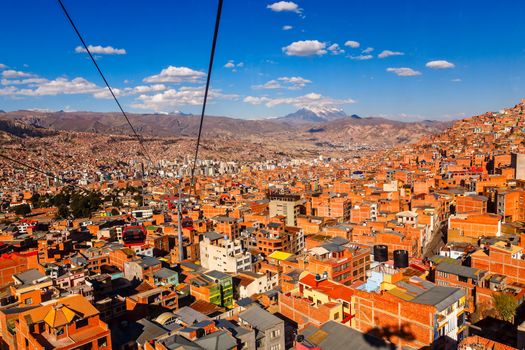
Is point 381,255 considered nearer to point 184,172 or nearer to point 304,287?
point 304,287

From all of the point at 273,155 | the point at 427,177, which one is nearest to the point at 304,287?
the point at 427,177

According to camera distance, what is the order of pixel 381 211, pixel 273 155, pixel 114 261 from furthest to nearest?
1. pixel 273 155
2. pixel 381 211
3. pixel 114 261

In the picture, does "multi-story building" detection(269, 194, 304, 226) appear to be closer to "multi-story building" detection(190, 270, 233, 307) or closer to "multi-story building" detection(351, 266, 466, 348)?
"multi-story building" detection(190, 270, 233, 307)

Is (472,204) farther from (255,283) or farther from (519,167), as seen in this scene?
(255,283)

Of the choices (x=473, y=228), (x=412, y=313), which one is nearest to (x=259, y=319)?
(x=412, y=313)

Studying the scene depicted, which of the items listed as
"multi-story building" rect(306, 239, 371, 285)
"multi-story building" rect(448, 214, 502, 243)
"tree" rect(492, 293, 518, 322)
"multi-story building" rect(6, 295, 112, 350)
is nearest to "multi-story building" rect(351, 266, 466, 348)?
"tree" rect(492, 293, 518, 322)

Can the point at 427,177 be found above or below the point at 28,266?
above
